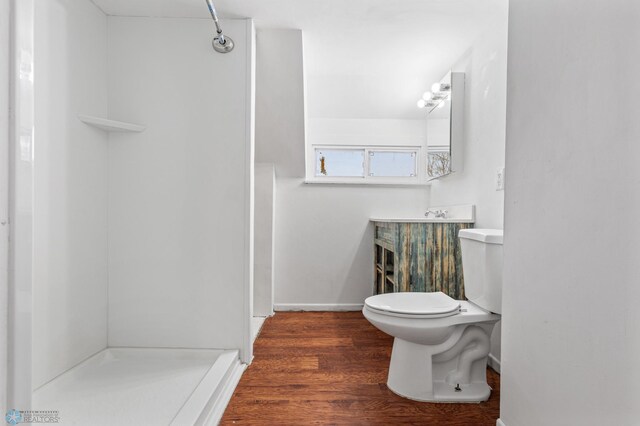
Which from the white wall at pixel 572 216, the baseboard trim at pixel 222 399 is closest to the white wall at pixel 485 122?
the white wall at pixel 572 216

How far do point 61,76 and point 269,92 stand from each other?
1.12 m

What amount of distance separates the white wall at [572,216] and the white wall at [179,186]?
1.29 metres

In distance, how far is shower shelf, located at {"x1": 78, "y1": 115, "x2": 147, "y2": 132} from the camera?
5.20ft

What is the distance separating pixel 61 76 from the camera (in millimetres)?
1495

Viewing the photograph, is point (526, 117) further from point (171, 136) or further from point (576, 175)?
point (171, 136)

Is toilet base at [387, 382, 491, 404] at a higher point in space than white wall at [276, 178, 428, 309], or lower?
lower

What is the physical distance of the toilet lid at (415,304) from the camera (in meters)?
1.43

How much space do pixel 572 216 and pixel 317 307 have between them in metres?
2.27

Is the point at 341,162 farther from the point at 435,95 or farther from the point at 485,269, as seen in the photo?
the point at 485,269

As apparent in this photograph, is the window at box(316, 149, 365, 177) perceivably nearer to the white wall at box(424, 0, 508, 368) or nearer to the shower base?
the white wall at box(424, 0, 508, 368)

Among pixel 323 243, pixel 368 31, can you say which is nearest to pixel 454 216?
pixel 323 243

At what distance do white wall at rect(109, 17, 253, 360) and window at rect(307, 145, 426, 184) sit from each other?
1338mm

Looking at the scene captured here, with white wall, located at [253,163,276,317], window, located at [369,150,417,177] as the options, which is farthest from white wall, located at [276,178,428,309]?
window, located at [369,150,417,177]

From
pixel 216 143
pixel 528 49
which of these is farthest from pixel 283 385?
pixel 528 49
